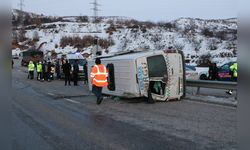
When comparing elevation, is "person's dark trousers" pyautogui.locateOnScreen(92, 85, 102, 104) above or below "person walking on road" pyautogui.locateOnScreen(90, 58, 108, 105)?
below

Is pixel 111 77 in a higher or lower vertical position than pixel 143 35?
lower

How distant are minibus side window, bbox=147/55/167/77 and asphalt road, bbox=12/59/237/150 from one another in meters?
1.24

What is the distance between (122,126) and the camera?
9070 mm

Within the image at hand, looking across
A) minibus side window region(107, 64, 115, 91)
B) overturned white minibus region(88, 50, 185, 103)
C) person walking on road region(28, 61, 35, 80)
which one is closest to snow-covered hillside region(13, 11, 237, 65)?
person walking on road region(28, 61, 35, 80)

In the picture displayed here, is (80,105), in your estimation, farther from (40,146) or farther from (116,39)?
(116,39)

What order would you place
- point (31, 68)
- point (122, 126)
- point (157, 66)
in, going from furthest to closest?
point (31, 68) < point (157, 66) < point (122, 126)

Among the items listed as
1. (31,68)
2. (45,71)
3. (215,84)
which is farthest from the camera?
(31,68)

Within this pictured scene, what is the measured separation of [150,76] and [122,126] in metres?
5.46

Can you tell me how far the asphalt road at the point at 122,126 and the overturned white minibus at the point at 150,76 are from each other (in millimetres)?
662

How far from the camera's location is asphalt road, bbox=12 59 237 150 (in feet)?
22.9

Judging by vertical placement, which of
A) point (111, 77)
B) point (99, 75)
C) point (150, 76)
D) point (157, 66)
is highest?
point (157, 66)

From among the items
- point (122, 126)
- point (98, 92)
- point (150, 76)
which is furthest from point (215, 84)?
point (122, 126)

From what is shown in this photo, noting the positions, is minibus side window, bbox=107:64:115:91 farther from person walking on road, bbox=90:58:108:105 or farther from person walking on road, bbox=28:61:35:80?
person walking on road, bbox=28:61:35:80

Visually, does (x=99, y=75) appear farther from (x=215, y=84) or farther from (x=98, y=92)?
(x=215, y=84)
